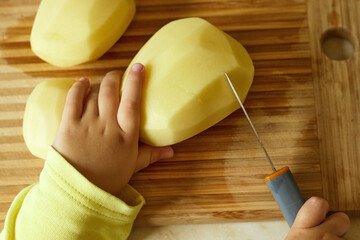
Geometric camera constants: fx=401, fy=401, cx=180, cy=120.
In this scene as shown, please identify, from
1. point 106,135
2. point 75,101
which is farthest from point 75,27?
point 106,135

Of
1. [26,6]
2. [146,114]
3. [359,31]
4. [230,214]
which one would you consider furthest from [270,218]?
[26,6]

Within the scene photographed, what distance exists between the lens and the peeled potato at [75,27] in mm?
1145

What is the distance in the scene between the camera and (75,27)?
1.14 metres

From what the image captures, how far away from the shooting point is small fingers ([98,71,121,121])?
110cm

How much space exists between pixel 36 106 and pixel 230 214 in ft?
2.08

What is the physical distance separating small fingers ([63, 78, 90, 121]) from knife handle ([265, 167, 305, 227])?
0.54 metres

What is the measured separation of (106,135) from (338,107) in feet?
2.23

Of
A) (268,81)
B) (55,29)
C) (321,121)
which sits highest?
(55,29)

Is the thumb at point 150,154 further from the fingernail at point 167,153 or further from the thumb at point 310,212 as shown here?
the thumb at point 310,212

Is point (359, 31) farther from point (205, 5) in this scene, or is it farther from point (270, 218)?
point (270, 218)

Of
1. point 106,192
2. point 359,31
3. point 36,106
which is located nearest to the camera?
point 106,192

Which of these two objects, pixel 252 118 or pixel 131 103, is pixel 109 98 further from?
pixel 252 118

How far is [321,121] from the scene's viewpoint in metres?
1.19

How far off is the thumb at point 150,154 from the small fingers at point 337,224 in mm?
460
